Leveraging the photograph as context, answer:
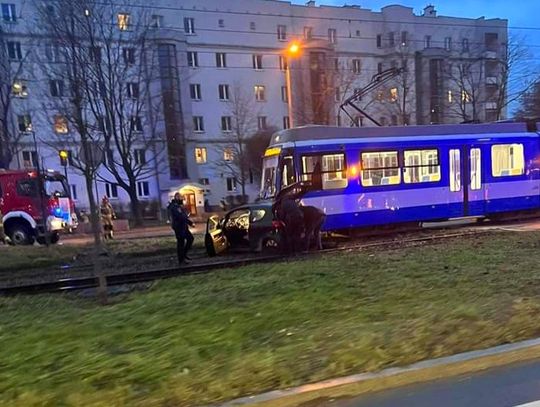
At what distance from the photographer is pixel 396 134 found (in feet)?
54.4

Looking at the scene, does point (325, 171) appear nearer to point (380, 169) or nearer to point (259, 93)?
point (380, 169)

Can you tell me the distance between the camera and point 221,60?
50500 millimetres

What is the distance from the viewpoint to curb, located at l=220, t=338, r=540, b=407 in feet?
12.8

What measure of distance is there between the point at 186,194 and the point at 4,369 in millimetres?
39690

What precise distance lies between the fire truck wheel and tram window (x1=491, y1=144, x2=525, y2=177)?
17.3 metres

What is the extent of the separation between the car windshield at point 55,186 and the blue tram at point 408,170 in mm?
9596

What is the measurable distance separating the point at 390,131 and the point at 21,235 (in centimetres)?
1441

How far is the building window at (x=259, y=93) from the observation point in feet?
169

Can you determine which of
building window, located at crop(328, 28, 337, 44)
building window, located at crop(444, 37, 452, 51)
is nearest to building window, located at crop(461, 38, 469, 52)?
building window, located at crop(444, 37, 452, 51)

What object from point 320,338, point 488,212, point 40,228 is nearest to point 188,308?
point 320,338

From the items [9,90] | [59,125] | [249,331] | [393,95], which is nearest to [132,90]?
[59,125]

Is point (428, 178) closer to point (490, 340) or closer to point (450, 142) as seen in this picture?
point (450, 142)

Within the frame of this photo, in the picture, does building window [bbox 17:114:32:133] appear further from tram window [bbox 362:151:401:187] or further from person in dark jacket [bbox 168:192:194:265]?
tram window [bbox 362:151:401:187]

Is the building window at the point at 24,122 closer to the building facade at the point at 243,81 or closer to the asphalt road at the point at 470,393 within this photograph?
the building facade at the point at 243,81
